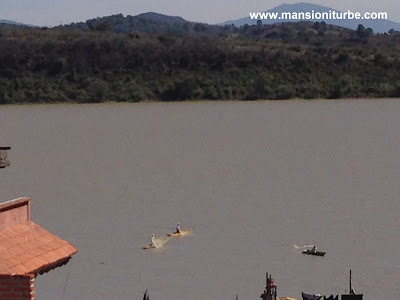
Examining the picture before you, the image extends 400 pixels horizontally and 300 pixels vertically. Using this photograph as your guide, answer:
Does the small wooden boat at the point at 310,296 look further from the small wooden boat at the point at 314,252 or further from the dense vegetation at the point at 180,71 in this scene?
the dense vegetation at the point at 180,71

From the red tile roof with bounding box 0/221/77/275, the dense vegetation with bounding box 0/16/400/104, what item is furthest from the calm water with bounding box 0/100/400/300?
the red tile roof with bounding box 0/221/77/275

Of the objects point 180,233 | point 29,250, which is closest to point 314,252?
point 180,233

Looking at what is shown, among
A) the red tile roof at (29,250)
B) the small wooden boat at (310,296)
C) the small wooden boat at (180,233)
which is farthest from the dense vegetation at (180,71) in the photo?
the red tile roof at (29,250)

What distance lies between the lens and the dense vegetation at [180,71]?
8581cm

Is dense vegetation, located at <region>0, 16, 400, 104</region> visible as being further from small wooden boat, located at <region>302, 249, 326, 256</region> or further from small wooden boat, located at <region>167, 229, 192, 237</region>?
small wooden boat, located at <region>302, 249, 326, 256</region>

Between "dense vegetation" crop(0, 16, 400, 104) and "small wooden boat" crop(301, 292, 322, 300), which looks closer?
"small wooden boat" crop(301, 292, 322, 300)

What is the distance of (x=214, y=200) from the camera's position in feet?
125

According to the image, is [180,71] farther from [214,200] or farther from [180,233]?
[180,233]

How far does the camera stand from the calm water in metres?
24.5

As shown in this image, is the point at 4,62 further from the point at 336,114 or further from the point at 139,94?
the point at 336,114

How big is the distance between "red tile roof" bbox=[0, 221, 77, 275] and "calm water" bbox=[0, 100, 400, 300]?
37.3 ft

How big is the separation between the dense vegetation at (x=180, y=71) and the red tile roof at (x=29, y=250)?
242ft

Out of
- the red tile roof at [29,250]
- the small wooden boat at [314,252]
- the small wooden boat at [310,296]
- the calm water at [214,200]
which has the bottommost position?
the calm water at [214,200]

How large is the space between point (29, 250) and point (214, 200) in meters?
27.9
